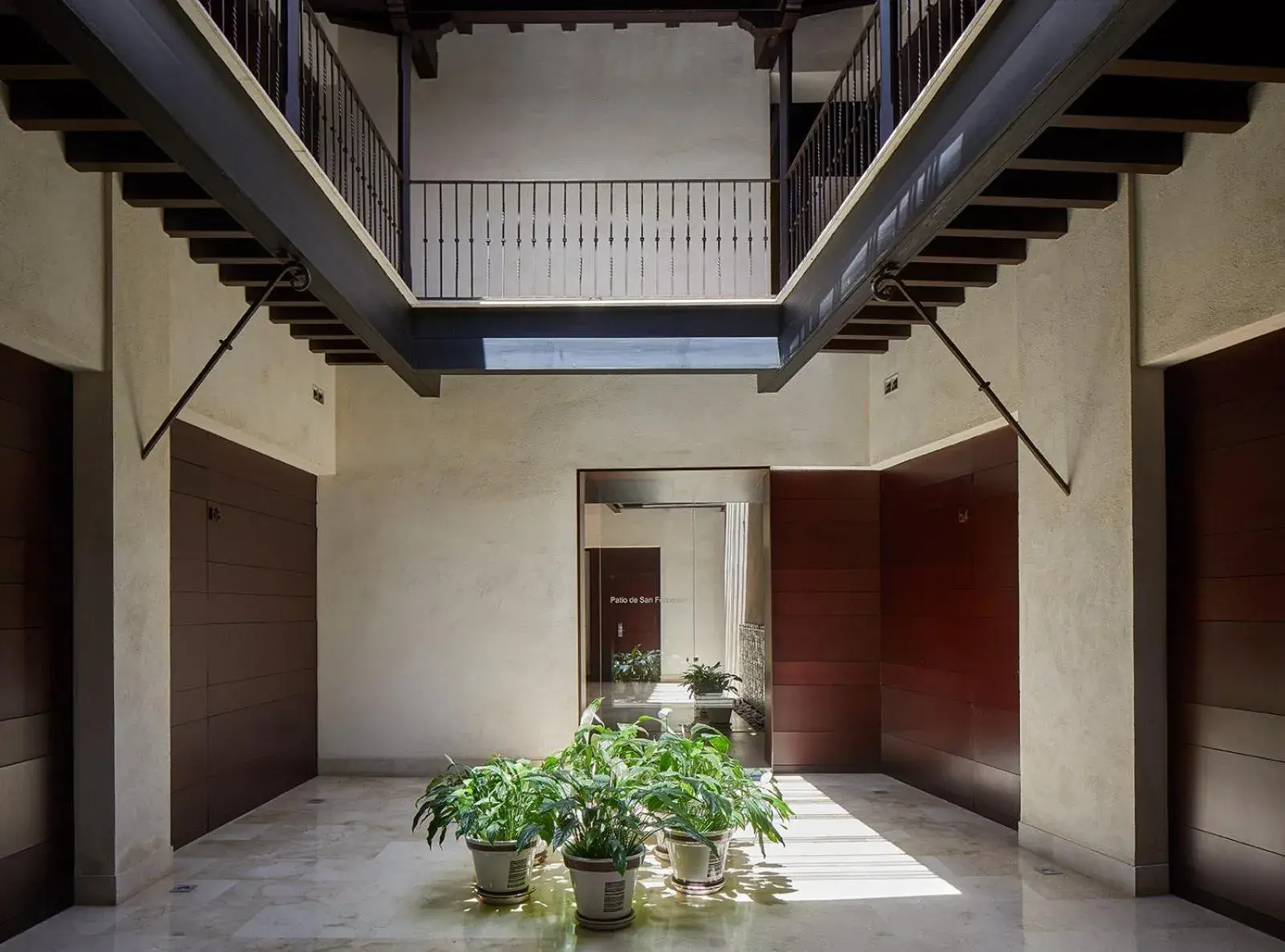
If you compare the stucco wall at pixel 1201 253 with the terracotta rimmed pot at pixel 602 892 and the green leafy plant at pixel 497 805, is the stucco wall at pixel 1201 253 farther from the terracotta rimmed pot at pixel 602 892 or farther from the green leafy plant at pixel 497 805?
the green leafy plant at pixel 497 805

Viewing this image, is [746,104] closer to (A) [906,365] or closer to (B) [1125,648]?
(A) [906,365]

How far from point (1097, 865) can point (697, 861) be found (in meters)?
2.19

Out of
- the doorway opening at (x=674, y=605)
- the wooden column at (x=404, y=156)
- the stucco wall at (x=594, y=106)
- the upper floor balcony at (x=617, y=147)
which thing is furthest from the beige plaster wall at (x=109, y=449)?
the doorway opening at (x=674, y=605)

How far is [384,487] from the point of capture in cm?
1066

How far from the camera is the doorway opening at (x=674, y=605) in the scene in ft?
37.3

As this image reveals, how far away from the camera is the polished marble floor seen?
5.27 meters

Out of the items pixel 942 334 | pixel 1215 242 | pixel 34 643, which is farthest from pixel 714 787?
pixel 1215 242

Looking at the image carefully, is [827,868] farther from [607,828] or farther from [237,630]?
[237,630]

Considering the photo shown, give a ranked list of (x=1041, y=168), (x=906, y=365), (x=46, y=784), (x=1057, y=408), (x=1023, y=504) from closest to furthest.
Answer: (x=1041, y=168) < (x=46, y=784) < (x=1057, y=408) < (x=1023, y=504) < (x=906, y=365)

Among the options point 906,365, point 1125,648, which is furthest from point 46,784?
point 906,365

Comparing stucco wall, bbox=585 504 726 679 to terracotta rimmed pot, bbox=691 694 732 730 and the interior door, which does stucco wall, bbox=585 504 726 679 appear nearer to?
the interior door

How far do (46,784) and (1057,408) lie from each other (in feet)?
18.8

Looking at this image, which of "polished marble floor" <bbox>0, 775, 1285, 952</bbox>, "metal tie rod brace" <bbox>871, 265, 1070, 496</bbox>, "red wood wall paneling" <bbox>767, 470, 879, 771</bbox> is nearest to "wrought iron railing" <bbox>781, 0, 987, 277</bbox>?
"metal tie rod brace" <bbox>871, 265, 1070, 496</bbox>

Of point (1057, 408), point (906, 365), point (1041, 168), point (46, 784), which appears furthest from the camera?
point (906, 365)
